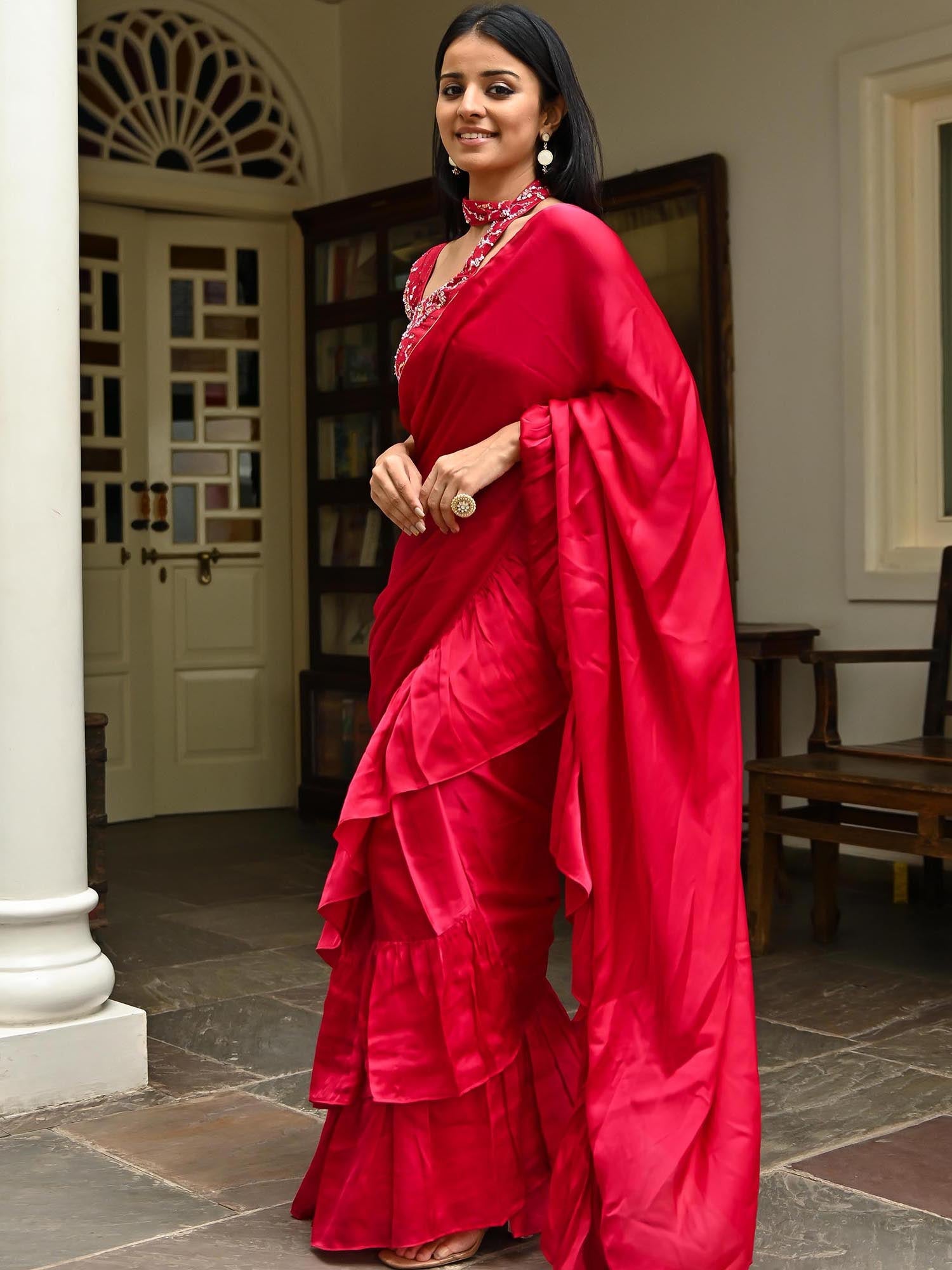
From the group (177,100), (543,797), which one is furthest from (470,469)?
(177,100)

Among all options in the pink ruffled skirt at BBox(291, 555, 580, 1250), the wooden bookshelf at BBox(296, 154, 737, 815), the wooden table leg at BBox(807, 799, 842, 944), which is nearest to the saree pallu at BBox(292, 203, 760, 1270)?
the pink ruffled skirt at BBox(291, 555, 580, 1250)

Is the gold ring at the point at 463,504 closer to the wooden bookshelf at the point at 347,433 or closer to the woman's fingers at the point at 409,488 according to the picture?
the woman's fingers at the point at 409,488

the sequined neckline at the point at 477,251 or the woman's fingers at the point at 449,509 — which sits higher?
the sequined neckline at the point at 477,251

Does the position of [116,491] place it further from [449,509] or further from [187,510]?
[449,509]

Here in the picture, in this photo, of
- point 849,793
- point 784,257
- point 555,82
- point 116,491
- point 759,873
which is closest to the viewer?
point 555,82

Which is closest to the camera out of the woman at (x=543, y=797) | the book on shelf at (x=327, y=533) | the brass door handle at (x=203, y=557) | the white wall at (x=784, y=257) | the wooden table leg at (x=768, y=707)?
the woman at (x=543, y=797)

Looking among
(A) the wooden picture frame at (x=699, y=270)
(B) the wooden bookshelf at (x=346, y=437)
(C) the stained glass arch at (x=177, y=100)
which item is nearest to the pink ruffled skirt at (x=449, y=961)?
(A) the wooden picture frame at (x=699, y=270)

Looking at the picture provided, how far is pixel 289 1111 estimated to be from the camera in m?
2.82

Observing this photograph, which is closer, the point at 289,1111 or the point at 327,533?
the point at 289,1111

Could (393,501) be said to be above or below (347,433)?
below

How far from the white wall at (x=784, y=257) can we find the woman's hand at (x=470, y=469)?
290 cm

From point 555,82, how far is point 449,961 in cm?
117

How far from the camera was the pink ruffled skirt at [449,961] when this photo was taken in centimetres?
205

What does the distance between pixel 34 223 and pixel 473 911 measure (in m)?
1.52
